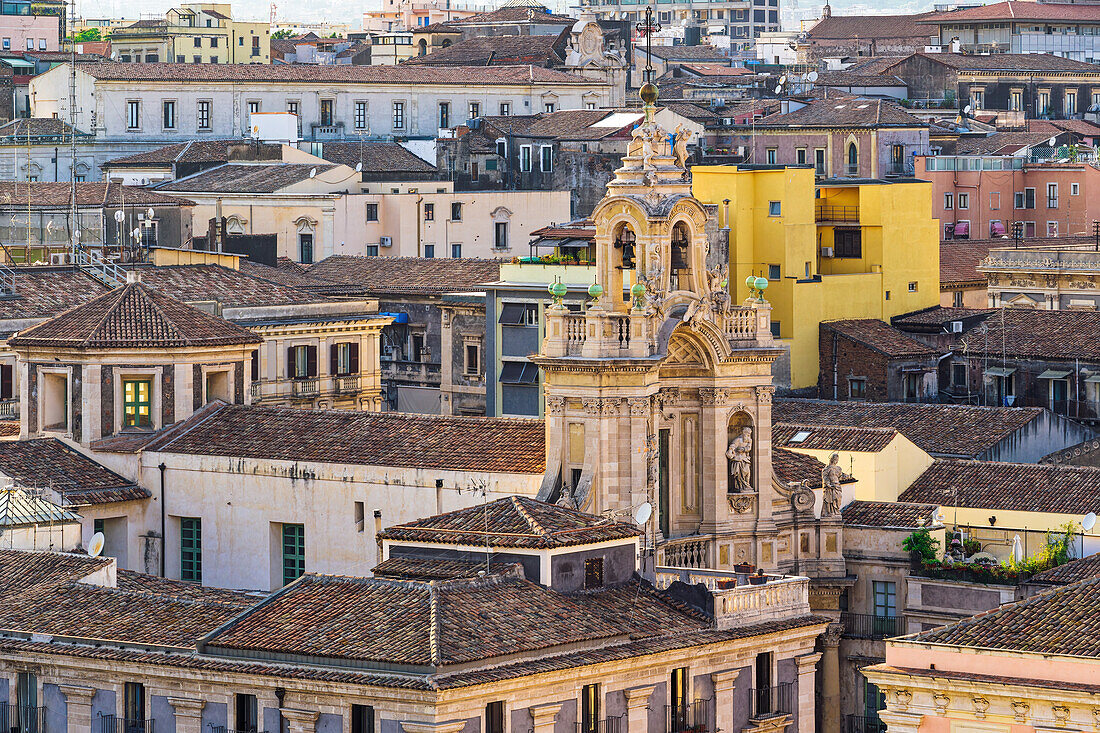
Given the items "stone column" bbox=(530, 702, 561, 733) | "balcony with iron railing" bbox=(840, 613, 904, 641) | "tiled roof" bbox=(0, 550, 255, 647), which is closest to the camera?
"stone column" bbox=(530, 702, 561, 733)

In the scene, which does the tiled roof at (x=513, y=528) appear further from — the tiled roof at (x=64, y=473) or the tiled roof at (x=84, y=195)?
the tiled roof at (x=84, y=195)

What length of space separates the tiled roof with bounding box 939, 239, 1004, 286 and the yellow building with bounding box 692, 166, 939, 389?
261 inches

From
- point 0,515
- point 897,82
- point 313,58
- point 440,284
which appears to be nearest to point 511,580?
point 0,515

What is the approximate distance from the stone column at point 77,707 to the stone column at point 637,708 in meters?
8.92

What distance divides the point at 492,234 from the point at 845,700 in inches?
2256

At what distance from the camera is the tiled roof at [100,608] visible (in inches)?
2079

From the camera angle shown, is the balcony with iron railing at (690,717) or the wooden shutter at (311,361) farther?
the wooden shutter at (311,361)

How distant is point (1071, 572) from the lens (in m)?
61.4

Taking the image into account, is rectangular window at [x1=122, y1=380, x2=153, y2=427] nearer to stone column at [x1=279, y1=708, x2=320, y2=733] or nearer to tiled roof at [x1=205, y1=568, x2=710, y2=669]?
tiled roof at [x1=205, y1=568, x2=710, y2=669]

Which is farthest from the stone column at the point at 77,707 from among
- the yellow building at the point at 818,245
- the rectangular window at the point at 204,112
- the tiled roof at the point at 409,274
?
the rectangular window at the point at 204,112

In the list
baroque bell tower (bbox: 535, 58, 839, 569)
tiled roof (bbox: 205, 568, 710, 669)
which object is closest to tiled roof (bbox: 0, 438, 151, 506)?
baroque bell tower (bbox: 535, 58, 839, 569)

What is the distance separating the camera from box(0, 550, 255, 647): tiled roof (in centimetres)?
5281

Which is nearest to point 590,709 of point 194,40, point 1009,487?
point 1009,487

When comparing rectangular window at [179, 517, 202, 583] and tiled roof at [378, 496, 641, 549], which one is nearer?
tiled roof at [378, 496, 641, 549]
